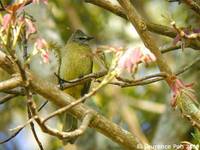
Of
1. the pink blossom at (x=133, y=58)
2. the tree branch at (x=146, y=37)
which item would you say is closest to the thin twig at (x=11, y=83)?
the pink blossom at (x=133, y=58)

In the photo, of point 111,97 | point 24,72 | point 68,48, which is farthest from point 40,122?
point 111,97

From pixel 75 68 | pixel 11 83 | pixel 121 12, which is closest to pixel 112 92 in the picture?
pixel 75 68

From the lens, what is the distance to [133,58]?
6.60 ft

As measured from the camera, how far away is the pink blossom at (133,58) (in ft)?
6.49

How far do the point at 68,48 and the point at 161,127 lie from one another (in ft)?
3.64

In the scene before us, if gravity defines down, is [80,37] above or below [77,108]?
below

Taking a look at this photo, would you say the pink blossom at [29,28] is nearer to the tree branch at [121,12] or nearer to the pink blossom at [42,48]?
the pink blossom at [42,48]

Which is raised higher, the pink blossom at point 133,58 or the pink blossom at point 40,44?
the pink blossom at point 133,58

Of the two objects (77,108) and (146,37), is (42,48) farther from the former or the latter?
(146,37)

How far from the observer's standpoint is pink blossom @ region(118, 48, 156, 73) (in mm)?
1979

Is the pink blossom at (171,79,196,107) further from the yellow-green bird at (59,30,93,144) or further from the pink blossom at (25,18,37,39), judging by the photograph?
the yellow-green bird at (59,30,93,144)

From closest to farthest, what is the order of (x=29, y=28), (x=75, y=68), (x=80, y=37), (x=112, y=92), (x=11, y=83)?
(x=11, y=83)
(x=29, y=28)
(x=75, y=68)
(x=80, y=37)
(x=112, y=92)

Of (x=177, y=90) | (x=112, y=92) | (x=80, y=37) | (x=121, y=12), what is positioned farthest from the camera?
(x=112, y=92)

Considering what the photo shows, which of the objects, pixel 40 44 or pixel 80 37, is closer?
pixel 40 44
